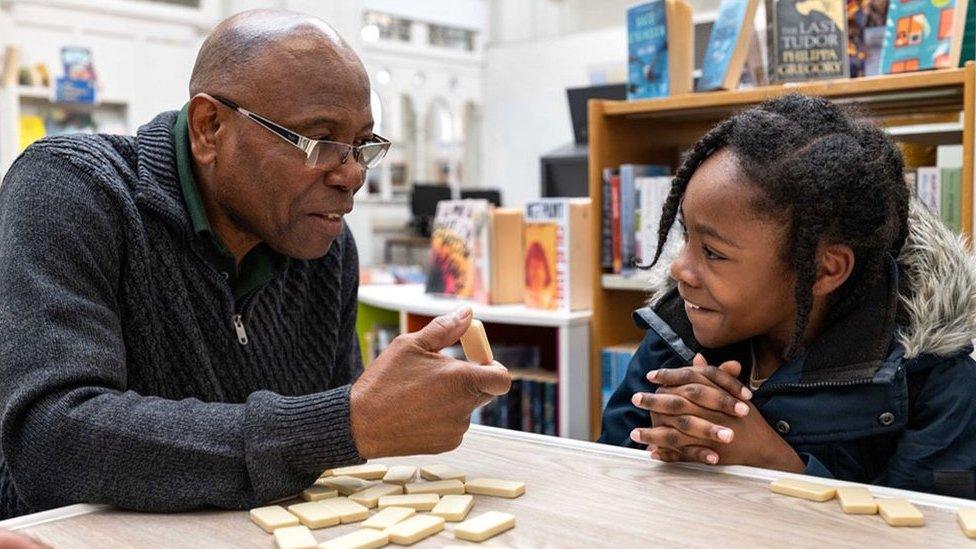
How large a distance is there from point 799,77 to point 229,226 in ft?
5.36

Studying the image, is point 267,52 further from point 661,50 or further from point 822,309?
point 661,50

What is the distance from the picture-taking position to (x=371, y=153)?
1440 millimetres

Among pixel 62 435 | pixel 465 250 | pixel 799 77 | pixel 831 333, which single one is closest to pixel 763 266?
pixel 831 333

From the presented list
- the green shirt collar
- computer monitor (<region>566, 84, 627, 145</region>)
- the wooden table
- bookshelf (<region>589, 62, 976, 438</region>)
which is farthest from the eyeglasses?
computer monitor (<region>566, 84, 627, 145</region>)

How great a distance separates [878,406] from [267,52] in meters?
0.99

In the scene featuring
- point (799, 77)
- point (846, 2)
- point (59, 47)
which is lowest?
point (799, 77)

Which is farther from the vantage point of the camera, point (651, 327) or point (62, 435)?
point (651, 327)

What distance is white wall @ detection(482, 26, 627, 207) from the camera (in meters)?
7.60

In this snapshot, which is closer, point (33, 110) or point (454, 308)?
point (454, 308)

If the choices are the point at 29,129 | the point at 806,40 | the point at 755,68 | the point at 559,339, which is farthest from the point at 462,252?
the point at 29,129

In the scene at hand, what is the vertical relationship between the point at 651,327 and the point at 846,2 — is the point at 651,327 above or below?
below

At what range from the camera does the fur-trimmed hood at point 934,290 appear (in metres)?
1.26

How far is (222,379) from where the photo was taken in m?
1.41

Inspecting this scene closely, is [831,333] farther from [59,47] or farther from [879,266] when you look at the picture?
[59,47]
